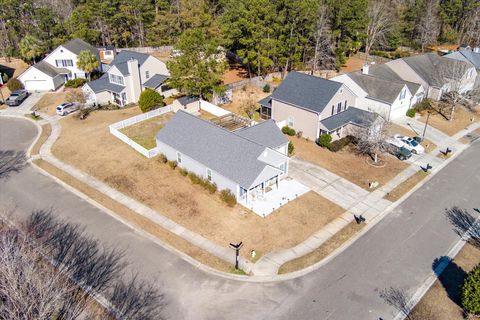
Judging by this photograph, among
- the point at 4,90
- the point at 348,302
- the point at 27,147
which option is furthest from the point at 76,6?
the point at 348,302

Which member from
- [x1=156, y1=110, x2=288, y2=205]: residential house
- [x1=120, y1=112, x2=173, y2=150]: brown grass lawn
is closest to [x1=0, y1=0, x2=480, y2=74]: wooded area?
[x1=120, y1=112, x2=173, y2=150]: brown grass lawn

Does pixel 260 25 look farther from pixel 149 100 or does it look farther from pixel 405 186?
pixel 405 186

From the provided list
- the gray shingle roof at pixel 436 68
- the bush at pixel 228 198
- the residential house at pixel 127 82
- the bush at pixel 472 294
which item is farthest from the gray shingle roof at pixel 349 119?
the residential house at pixel 127 82

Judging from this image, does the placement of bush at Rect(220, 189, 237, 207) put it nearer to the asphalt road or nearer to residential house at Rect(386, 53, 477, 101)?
the asphalt road

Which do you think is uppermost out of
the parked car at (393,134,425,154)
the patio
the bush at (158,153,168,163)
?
the bush at (158,153,168,163)

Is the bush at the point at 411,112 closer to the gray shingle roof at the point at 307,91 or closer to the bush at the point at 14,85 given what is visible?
the gray shingle roof at the point at 307,91

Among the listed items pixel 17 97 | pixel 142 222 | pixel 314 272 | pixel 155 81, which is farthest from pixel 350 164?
pixel 17 97
